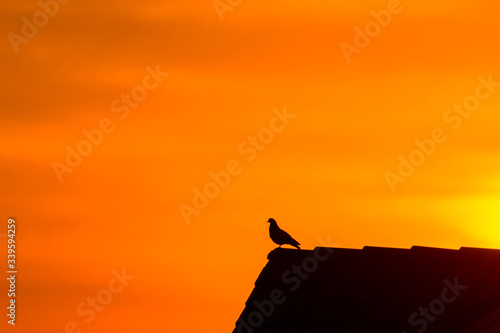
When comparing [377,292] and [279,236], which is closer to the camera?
[377,292]

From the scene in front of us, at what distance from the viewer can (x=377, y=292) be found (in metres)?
15.0

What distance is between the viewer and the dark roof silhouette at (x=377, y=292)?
1287 cm

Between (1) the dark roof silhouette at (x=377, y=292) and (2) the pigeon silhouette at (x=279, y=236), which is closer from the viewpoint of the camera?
(1) the dark roof silhouette at (x=377, y=292)

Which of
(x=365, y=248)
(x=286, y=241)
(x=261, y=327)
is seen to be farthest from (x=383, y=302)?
(x=286, y=241)

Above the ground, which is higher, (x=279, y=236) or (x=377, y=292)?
(x=279, y=236)

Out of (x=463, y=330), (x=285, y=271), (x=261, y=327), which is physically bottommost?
(x=463, y=330)

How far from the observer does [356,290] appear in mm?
15555

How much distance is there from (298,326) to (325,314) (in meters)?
0.63

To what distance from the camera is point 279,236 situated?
25.0 meters

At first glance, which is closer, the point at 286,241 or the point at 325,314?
the point at 325,314

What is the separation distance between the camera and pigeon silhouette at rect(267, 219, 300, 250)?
2463 centimetres

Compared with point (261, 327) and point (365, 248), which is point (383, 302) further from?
point (261, 327)

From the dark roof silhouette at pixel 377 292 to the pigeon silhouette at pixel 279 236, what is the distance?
5.25 meters

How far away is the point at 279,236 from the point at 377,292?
1009 centimetres
